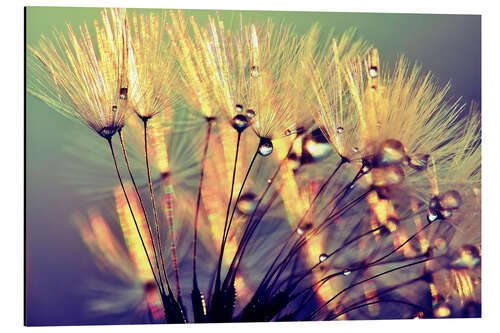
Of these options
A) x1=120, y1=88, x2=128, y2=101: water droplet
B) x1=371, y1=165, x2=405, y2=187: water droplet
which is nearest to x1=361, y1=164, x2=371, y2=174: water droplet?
x1=371, y1=165, x2=405, y2=187: water droplet

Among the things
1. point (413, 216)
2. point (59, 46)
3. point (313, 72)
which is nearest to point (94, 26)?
point (59, 46)

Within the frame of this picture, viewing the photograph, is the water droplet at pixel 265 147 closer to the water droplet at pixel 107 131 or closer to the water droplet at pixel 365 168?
the water droplet at pixel 365 168

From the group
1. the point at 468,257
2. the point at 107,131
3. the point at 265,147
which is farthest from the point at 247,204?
the point at 468,257

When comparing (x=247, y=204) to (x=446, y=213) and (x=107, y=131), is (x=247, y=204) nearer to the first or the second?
(x=107, y=131)

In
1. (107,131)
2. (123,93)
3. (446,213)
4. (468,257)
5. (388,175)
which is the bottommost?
(468,257)

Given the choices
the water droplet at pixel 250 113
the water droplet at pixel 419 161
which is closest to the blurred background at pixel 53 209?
the water droplet at pixel 250 113

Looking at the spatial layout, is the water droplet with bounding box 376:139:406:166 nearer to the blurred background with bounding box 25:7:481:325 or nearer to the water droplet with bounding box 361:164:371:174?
the water droplet with bounding box 361:164:371:174

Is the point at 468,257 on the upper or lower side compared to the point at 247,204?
lower
